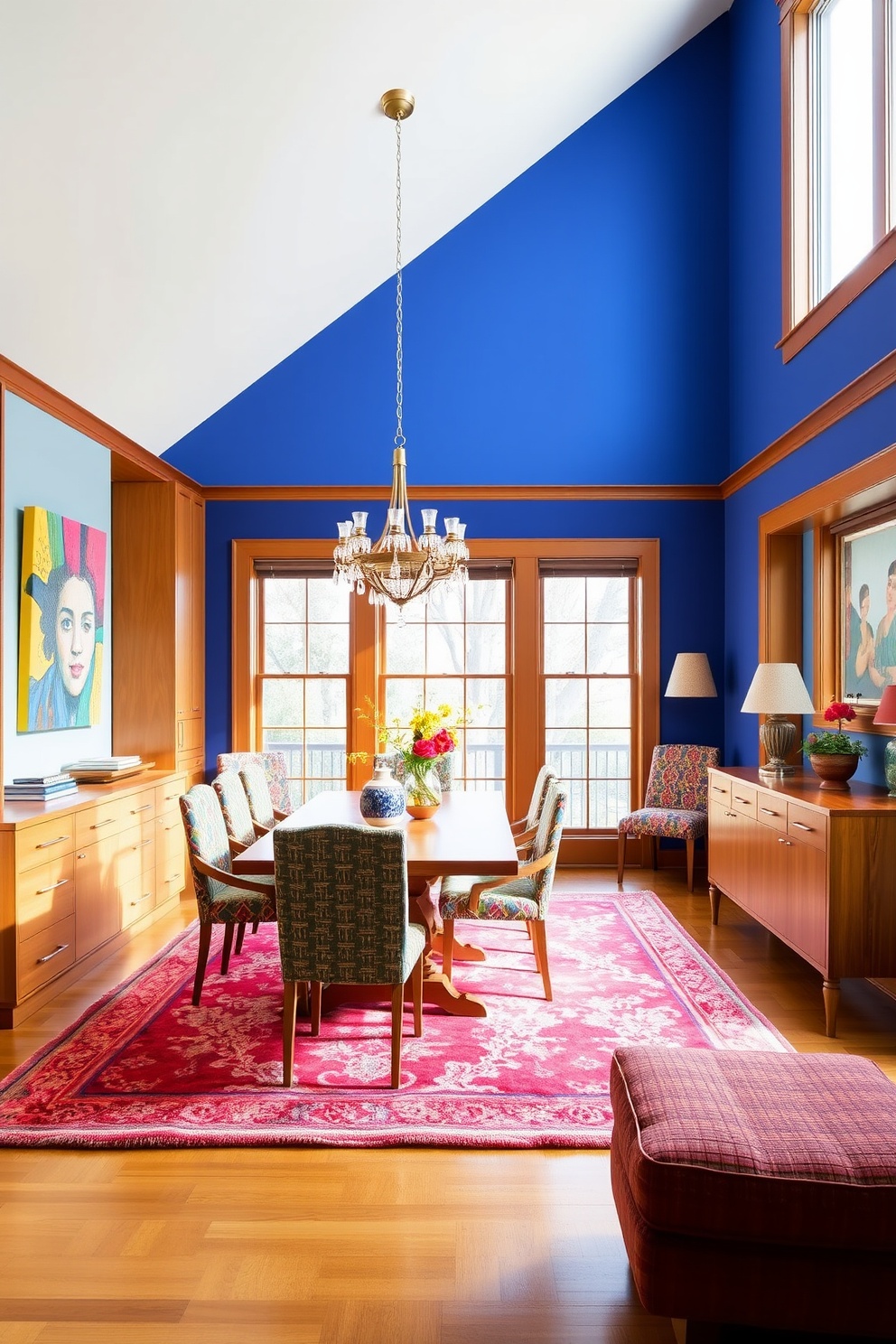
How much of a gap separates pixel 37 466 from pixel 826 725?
4309mm

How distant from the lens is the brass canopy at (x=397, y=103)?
443 centimetres

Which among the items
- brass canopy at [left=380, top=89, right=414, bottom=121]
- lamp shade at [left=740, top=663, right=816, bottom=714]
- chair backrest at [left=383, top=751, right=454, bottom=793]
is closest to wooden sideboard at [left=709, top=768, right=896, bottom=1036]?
lamp shade at [left=740, top=663, right=816, bottom=714]

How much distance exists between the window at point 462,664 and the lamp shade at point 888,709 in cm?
328

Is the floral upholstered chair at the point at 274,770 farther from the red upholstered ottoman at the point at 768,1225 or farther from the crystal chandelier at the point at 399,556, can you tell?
the red upholstered ottoman at the point at 768,1225

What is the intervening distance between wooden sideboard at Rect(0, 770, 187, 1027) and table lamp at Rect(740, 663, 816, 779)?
3366 mm

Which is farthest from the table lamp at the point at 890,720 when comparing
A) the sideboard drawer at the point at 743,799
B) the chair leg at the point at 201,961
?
the chair leg at the point at 201,961

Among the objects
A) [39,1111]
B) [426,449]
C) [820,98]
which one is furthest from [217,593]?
[820,98]

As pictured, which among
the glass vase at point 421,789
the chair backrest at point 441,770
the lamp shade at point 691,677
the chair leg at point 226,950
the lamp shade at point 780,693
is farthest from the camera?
the lamp shade at point 691,677

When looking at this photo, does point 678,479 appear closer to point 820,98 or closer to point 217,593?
point 820,98

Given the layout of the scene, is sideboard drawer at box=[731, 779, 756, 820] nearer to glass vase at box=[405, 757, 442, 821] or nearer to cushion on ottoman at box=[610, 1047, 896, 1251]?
glass vase at box=[405, 757, 442, 821]

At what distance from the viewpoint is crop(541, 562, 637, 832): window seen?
657 cm

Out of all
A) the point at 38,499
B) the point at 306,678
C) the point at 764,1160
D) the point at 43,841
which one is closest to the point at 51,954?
the point at 43,841

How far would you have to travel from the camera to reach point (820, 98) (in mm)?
4801

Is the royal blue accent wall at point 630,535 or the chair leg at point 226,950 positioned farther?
the royal blue accent wall at point 630,535
